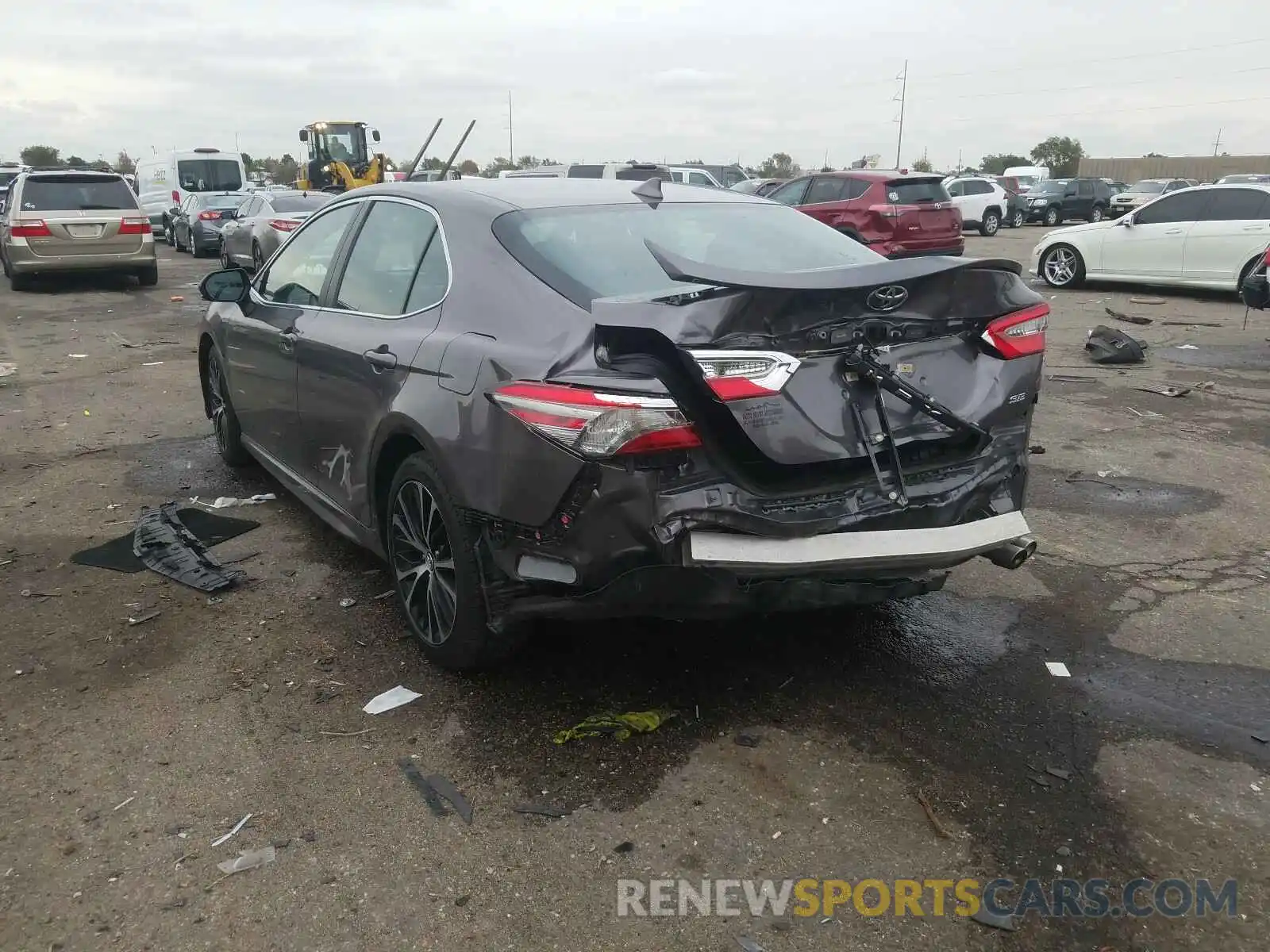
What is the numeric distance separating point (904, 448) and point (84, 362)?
9.66m

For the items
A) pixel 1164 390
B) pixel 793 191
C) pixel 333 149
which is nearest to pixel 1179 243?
pixel 793 191

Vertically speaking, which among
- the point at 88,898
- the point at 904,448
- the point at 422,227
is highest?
the point at 422,227

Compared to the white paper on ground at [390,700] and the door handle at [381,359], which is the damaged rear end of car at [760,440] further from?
the door handle at [381,359]

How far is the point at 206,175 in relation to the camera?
92.7 feet

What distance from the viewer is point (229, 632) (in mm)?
4035

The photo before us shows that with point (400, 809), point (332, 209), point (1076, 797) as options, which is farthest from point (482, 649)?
point (332, 209)

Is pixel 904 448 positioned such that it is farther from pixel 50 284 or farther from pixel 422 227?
pixel 50 284

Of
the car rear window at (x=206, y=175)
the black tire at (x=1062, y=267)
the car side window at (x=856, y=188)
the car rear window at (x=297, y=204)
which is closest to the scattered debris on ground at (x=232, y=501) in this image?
the car rear window at (x=297, y=204)

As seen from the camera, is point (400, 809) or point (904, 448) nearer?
point (400, 809)

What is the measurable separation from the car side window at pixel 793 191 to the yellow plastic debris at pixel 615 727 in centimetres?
1533

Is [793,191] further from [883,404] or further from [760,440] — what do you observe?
[760,440]

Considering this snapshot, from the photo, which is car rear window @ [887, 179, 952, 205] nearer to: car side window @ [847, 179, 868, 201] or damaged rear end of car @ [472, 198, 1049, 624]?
car side window @ [847, 179, 868, 201]

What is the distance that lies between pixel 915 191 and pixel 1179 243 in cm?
412

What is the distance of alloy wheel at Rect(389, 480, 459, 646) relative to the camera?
11.6ft
